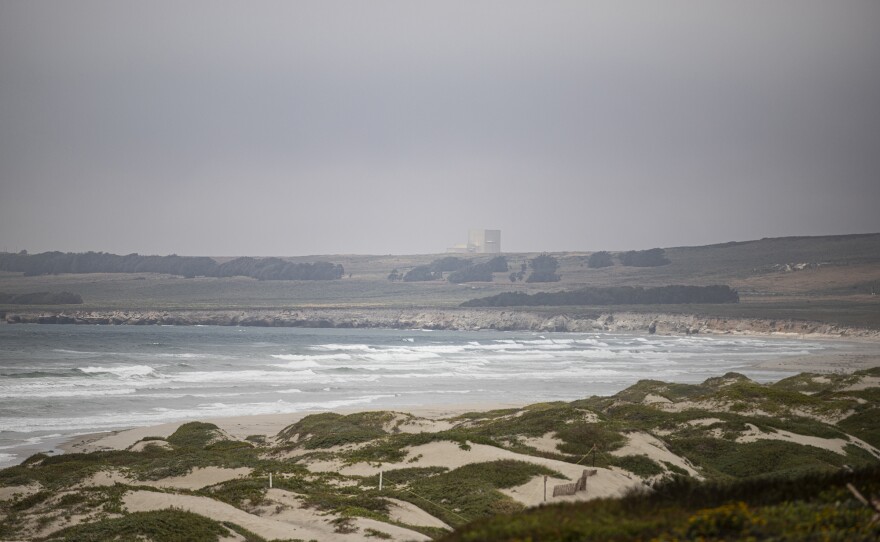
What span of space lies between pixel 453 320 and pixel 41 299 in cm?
8140

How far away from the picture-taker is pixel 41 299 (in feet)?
561

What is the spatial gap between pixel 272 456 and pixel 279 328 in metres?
149

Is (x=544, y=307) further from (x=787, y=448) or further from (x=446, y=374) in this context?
(x=787, y=448)

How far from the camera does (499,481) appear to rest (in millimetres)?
23125

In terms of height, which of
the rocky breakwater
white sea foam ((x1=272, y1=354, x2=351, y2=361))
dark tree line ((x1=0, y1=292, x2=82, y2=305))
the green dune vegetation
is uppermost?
the green dune vegetation

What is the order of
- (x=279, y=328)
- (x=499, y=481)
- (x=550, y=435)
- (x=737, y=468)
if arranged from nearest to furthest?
(x=499, y=481) < (x=737, y=468) < (x=550, y=435) < (x=279, y=328)

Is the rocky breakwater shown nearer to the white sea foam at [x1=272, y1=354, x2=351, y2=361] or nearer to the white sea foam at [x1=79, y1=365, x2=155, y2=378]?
the white sea foam at [x1=272, y1=354, x2=351, y2=361]

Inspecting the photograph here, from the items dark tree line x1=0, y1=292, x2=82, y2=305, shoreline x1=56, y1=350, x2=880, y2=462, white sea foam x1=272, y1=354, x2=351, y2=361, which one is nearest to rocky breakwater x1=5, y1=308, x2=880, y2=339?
dark tree line x1=0, y1=292, x2=82, y2=305

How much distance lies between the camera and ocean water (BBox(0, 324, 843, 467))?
1849 inches

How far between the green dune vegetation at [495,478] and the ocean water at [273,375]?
960 cm

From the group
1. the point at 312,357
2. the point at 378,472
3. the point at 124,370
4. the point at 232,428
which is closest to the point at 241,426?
the point at 232,428

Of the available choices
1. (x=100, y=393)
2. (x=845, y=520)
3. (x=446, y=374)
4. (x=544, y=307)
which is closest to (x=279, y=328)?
(x=544, y=307)

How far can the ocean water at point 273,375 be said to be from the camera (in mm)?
46969

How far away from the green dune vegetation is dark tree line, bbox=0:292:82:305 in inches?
5899
